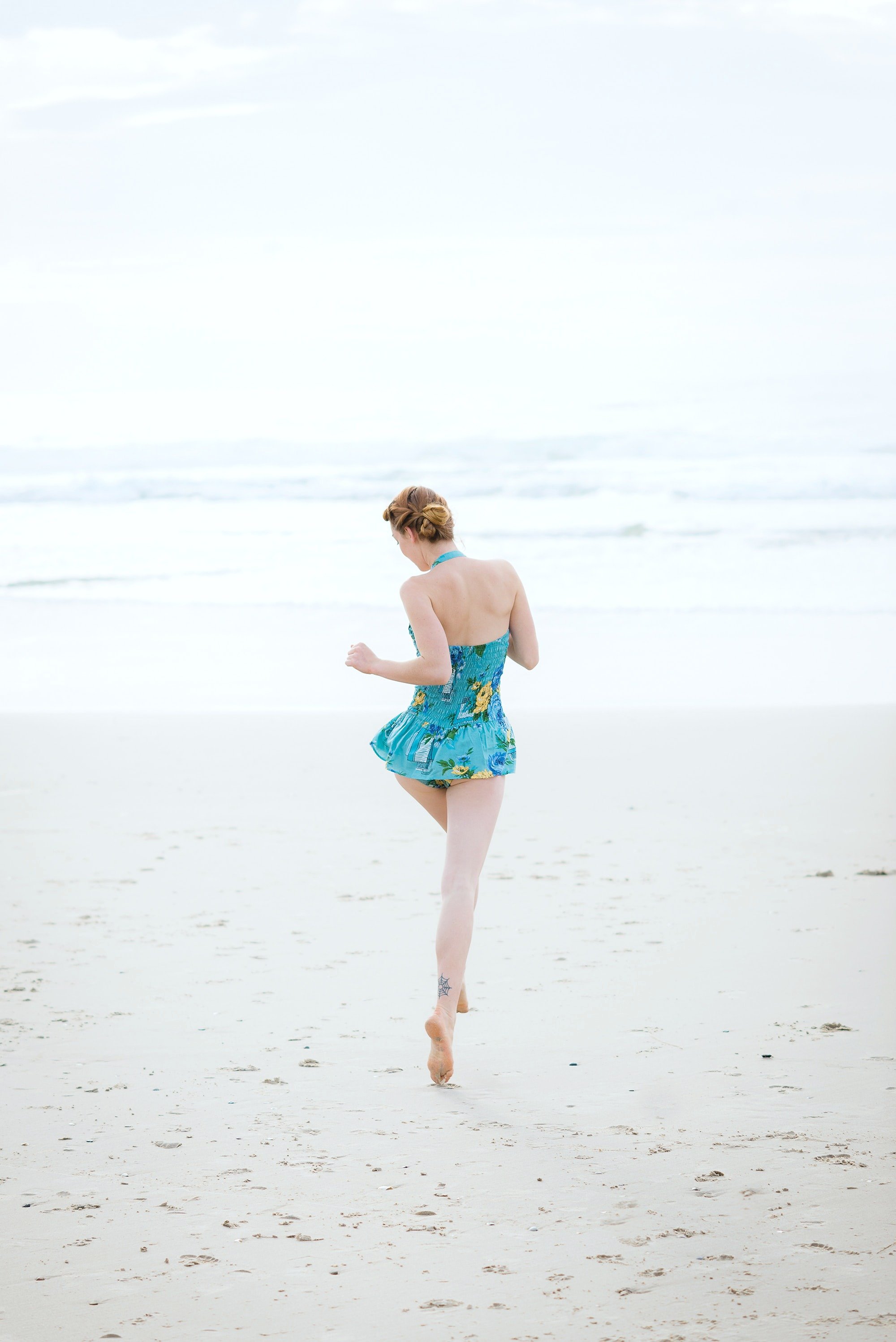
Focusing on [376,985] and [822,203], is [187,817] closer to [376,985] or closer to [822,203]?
[376,985]

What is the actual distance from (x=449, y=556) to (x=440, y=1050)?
52.2 inches

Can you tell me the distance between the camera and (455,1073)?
3.57 meters

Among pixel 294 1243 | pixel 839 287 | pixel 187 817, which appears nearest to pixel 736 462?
pixel 839 287

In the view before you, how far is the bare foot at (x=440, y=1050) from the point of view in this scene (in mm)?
3426

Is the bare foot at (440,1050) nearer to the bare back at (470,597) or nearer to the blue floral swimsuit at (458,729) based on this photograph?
the blue floral swimsuit at (458,729)

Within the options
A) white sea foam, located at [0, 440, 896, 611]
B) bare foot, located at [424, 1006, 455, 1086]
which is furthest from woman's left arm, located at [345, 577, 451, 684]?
white sea foam, located at [0, 440, 896, 611]

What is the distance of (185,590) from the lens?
17.9 m

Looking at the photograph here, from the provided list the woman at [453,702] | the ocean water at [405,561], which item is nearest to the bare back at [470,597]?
the woman at [453,702]

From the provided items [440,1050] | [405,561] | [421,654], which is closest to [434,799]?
[421,654]

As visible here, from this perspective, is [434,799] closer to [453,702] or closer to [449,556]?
[453,702]

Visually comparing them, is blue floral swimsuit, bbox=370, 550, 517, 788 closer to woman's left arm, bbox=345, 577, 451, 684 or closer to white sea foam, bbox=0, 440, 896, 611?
woman's left arm, bbox=345, 577, 451, 684

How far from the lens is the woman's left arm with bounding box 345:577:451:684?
350 cm

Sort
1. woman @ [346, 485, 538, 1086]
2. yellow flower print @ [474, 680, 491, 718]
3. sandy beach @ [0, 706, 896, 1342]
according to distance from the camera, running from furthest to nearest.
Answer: yellow flower print @ [474, 680, 491, 718] < woman @ [346, 485, 538, 1086] < sandy beach @ [0, 706, 896, 1342]

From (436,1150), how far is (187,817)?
13.2 feet
